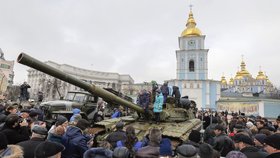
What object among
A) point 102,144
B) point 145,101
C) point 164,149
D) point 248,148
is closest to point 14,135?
point 102,144

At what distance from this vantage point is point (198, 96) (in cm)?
5509

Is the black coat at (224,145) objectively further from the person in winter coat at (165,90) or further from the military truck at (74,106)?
the military truck at (74,106)

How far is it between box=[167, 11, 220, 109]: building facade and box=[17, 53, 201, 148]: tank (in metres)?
47.2

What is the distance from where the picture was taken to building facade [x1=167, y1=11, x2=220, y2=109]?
55.2m

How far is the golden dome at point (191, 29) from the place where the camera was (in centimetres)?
5706

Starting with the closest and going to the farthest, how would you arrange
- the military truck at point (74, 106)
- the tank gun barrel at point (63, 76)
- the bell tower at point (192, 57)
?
the tank gun barrel at point (63, 76), the military truck at point (74, 106), the bell tower at point (192, 57)

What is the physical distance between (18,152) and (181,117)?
6964 mm

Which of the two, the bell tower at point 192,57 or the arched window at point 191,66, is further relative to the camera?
the arched window at point 191,66

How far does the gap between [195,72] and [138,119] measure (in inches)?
1933

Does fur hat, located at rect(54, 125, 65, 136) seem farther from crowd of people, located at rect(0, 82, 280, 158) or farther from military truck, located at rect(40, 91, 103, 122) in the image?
military truck, located at rect(40, 91, 103, 122)

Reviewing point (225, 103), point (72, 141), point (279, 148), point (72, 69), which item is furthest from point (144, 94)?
point (72, 69)

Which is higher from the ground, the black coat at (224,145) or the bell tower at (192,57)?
the bell tower at (192,57)

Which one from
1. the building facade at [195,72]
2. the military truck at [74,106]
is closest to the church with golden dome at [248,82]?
the building facade at [195,72]

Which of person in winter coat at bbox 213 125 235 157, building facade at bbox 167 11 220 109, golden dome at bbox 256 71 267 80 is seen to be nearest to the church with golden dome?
golden dome at bbox 256 71 267 80
